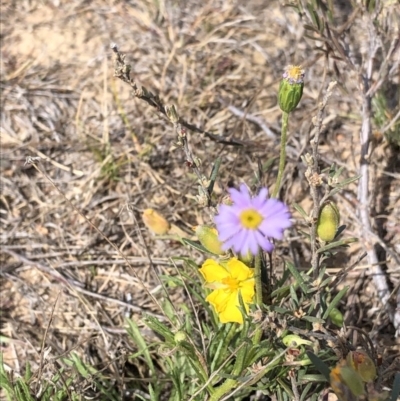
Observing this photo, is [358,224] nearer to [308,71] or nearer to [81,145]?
[308,71]

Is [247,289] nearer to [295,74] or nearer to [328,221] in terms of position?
[328,221]

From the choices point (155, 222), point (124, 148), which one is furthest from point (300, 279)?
point (124, 148)

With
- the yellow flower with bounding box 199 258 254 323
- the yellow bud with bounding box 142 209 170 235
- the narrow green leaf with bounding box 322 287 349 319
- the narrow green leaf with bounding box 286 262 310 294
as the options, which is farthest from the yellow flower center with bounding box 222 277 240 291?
the yellow bud with bounding box 142 209 170 235

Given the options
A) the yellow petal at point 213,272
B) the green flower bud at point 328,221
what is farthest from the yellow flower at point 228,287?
the green flower bud at point 328,221

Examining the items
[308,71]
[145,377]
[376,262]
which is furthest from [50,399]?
[308,71]

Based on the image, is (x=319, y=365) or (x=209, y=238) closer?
(x=319, y=365)

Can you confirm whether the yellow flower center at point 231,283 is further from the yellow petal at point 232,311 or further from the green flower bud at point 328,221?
the green flower bud at point 328,221
